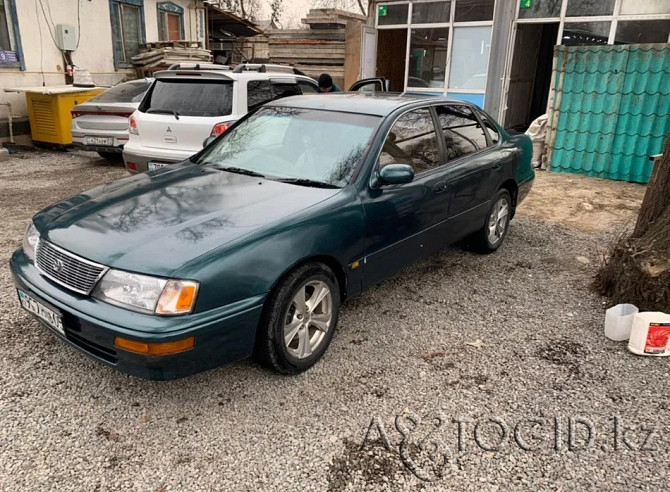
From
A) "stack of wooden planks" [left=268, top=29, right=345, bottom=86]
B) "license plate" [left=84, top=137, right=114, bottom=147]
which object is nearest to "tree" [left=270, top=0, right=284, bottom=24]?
Result: "stack of wooden planks" [left=268, top=29, right=345, bottom=86]

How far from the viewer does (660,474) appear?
239 centimetres

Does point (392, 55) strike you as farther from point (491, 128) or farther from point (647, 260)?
point (647, 260)

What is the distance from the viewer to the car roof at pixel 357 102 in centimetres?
379

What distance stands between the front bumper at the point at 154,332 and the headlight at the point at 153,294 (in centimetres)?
4

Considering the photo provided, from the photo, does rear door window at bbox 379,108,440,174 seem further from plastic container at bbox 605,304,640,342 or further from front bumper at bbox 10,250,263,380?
plastic container at bbox 605,304,640,342

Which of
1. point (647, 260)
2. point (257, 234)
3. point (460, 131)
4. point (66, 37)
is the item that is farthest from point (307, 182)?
point (66, 37)

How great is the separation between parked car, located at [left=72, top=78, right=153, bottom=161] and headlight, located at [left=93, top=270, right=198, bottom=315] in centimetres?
689

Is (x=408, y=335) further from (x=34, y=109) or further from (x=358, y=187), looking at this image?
(x=34, y=109)

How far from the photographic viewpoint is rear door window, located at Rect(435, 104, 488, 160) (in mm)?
4305

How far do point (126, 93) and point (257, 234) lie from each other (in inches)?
313

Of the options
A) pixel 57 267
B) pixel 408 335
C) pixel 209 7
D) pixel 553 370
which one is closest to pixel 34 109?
pixel 209 7

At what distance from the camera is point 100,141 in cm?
879

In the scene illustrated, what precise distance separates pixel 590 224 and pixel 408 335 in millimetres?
3896

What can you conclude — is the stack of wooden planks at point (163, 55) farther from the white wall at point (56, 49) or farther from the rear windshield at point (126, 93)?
the rear windshield at point (126, 93)
